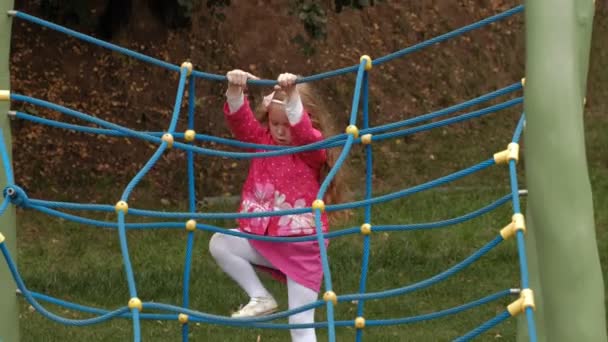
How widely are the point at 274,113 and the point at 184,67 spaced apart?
358 mm

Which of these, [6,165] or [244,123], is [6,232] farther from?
[244,123]

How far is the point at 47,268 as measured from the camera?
654 centimetres

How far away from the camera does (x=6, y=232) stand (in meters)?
4.06

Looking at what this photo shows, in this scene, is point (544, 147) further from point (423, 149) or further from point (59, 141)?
point (423, 149)

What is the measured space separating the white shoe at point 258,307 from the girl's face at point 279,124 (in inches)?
20.5

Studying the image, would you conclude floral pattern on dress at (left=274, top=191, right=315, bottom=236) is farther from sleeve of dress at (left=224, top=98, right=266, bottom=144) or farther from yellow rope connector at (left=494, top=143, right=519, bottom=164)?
yellow rope connector at (left=494, top=143, right=519, bottom=164)

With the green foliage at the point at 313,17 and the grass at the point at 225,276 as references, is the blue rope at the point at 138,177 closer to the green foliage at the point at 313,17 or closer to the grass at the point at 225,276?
the grass at the point at 225,276

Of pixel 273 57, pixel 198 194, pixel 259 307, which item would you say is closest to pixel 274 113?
pixel 259 307

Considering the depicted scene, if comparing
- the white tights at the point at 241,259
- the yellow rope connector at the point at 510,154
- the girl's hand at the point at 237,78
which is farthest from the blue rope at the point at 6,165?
the yellow rope connector at the point at 510,154

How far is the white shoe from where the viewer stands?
174 inches

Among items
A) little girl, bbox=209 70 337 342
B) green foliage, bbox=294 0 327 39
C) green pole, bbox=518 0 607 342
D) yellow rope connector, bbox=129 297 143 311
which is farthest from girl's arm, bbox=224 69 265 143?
green foliage, bbox=294 0 327 39

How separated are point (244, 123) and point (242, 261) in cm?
45

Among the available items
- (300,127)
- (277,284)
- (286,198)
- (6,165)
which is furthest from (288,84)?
(277,284)

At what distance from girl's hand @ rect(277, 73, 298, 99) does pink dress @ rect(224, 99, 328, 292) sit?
0.48ft
